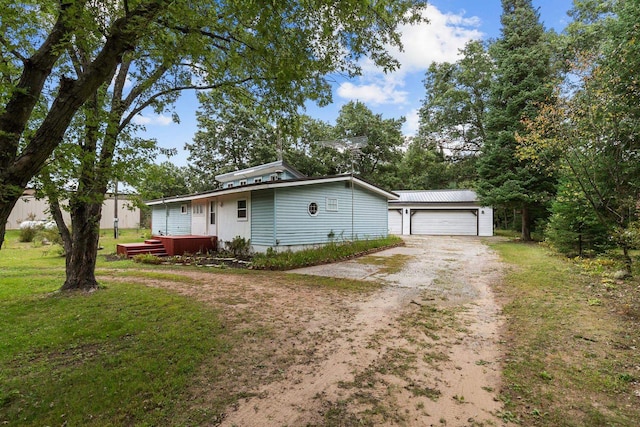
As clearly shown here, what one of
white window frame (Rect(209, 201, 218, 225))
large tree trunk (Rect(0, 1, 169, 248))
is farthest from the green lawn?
white window frame (Rect(209, 201, 218, 225))

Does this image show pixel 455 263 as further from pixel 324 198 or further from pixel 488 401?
pixel 488 401

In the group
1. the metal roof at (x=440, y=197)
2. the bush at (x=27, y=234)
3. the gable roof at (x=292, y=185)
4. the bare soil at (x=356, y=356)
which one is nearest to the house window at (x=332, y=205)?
the gable roof at (x=292, y=185)

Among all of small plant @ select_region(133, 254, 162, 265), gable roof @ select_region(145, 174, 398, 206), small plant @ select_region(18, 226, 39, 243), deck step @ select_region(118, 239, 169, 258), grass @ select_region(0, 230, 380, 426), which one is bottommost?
grass @ select_region(0, 230, 380, 426)

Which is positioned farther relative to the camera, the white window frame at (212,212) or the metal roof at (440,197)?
the metal roof at (440,197)

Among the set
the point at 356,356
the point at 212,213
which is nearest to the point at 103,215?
the point at 212,213

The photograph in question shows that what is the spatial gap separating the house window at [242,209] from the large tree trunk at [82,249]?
6358 millimetres

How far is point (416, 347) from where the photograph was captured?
364 cm

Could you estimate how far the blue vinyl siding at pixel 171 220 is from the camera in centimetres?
1721

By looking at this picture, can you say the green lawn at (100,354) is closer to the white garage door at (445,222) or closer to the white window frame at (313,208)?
the white window frame at (313,208)

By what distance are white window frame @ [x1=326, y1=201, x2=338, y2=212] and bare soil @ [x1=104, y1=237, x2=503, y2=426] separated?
6.61 meters

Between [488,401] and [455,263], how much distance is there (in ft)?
26.4

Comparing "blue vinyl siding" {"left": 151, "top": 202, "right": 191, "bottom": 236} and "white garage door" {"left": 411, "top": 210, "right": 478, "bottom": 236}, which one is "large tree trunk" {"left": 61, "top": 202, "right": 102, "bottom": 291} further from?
"white garage door" {"left": 411, "top": 210, "right": 478, "bottom": 236}

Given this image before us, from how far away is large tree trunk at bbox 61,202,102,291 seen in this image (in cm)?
621

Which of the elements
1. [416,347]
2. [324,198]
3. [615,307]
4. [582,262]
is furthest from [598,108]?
[324,198]
